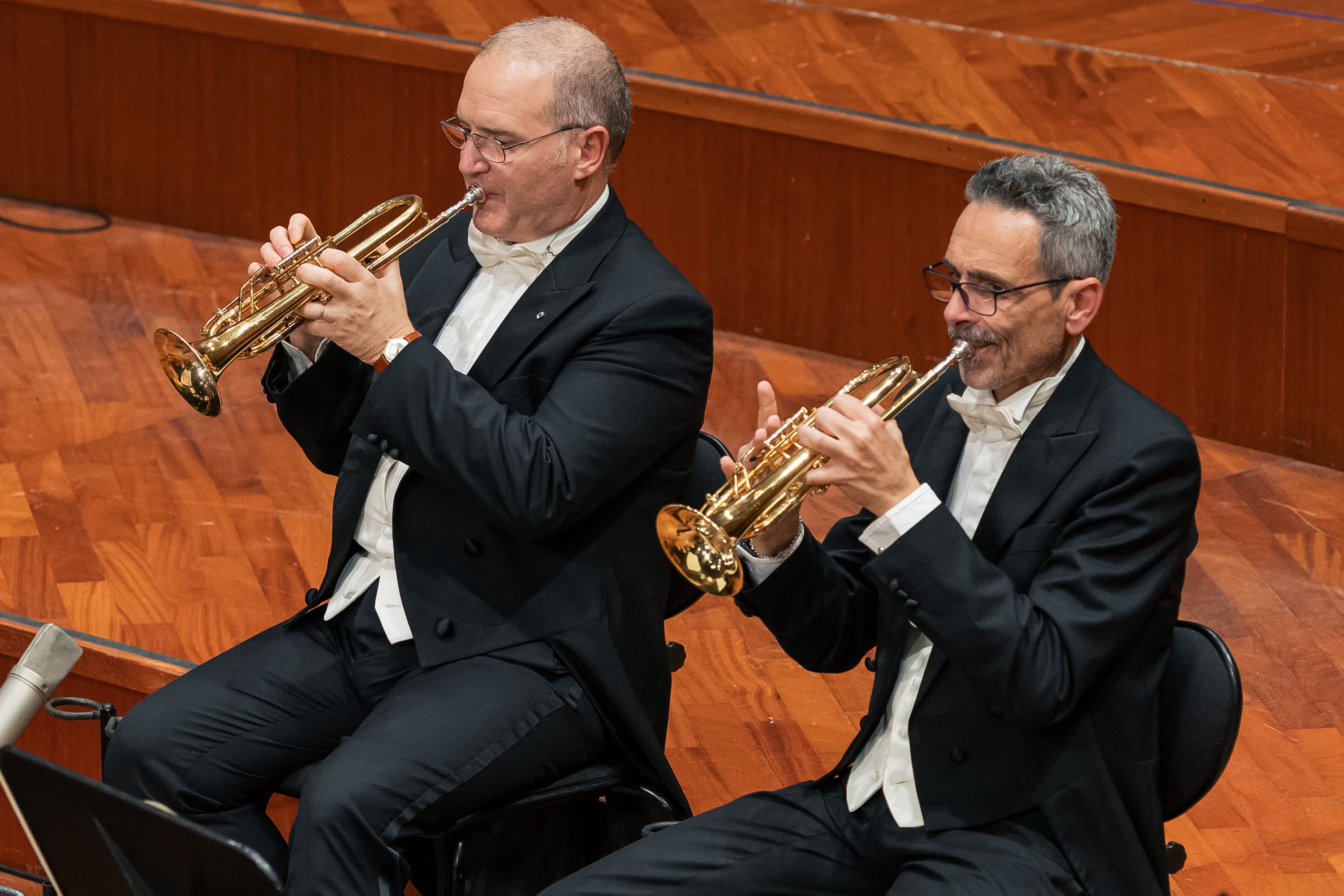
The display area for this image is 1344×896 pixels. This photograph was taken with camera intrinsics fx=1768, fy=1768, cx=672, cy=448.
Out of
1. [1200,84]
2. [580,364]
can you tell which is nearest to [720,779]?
[580,364]

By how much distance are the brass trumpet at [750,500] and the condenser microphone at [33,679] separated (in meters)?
0.72

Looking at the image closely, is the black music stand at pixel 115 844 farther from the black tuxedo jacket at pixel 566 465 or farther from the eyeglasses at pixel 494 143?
the eyeglasses at pixel 494 143

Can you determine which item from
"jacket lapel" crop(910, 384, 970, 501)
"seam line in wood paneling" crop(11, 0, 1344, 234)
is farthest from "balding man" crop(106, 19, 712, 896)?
"seam line in wood paneling" crop(11, 0, 1344, 234)

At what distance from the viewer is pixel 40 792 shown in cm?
188

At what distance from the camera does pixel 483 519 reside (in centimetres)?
246

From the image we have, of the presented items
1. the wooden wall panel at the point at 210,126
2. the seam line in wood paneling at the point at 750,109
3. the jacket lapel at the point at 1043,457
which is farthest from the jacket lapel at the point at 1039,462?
the wooden wall panel at the point at 210,126

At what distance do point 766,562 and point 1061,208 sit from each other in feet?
1.84

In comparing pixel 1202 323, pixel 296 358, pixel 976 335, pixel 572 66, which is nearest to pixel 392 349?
pixel 296 358

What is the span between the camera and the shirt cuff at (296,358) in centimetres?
262

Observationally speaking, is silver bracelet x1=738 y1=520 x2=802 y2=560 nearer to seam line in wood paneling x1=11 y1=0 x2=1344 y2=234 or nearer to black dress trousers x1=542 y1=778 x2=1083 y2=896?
black dress trousers x1=542 y1=778 x2=1083 y2=896

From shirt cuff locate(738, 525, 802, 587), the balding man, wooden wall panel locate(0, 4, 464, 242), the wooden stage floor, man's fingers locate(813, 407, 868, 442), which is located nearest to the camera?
man's fingers locate(813, 407, 868, 442)

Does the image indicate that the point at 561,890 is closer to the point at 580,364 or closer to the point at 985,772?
the point at 985,772

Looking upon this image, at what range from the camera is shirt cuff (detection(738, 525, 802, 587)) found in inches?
87.0

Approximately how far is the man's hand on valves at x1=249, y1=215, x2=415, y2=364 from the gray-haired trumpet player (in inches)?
21.6
